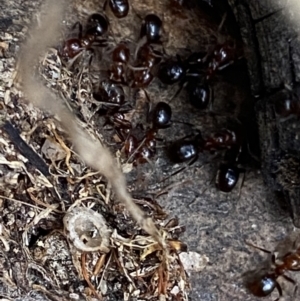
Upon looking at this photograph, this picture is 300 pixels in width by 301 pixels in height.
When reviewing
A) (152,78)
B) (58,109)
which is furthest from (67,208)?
(152,78)

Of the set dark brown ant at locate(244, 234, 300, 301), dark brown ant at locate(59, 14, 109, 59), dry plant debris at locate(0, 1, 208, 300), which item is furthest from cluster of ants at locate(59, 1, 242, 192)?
dark brown ant at locate(244, 234, 300, 301)

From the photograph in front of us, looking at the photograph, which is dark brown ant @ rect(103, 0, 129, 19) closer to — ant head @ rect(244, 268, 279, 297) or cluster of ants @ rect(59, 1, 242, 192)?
cluster of ants @ rect(59, 1, 242, 192)

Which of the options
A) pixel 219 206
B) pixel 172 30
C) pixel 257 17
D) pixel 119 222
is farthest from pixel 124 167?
pixel 257 17

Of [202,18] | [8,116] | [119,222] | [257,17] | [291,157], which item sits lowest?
[291,157]

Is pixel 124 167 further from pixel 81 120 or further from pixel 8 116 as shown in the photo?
pixel 8 116

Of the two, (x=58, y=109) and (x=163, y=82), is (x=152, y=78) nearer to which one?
(x=163, y=82)

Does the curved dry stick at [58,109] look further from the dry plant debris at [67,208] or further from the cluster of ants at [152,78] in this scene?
the cluster of ants at [152,78]
